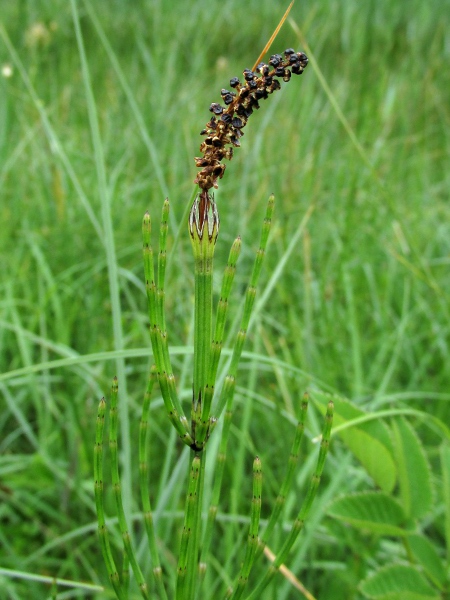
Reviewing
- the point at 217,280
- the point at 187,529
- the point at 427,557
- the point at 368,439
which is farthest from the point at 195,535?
the point at 217,280

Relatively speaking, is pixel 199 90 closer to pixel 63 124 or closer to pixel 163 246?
pixel 63 124

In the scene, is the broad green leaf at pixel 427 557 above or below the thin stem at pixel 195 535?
below

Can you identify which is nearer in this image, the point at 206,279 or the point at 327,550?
the point at 206,279

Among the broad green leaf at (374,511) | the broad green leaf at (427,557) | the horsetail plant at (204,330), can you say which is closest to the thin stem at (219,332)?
the horsetail plant at (204,330)

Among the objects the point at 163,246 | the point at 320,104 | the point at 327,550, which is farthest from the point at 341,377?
the point at 320,104

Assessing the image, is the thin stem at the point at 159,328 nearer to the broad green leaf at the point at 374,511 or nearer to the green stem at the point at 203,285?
the green stem at the point at 203,285

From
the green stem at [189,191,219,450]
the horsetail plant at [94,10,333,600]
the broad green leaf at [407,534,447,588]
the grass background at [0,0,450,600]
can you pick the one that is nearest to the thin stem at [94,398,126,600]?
the horsetail plant at [94,10,333,600]

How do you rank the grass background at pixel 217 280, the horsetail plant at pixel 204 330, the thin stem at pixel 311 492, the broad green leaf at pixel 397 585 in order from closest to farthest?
the horsetail plant at pixel 204 330, the thin stem at pixel 311 492, the broad green leaf at pixel 397 585, the grass background at pixel 217 280
